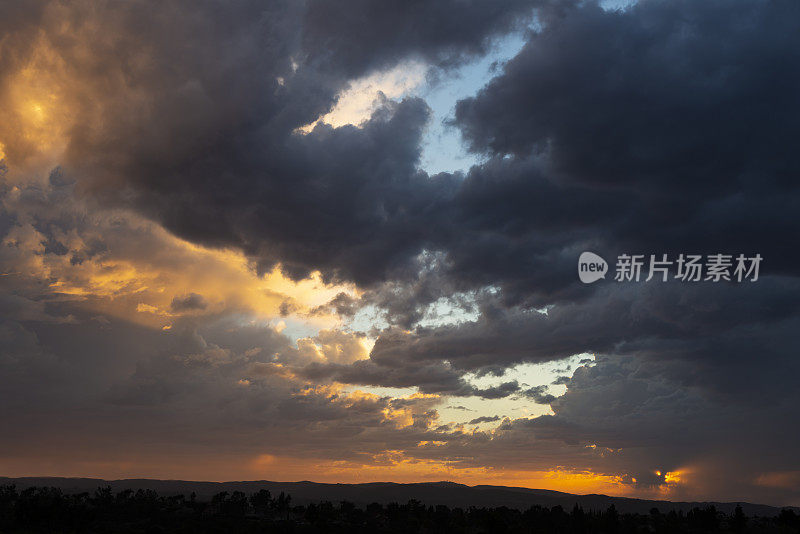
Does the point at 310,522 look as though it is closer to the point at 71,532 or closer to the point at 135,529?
the point at 135,529

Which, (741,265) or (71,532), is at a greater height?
(741,265)

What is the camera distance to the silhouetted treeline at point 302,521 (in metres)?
108

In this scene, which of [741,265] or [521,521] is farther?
[521,521]

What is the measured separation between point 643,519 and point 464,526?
41.7 meters

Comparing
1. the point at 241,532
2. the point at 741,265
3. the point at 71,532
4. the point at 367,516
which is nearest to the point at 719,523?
the point at 367,516

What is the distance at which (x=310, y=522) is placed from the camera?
124562mm

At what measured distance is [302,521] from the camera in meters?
131

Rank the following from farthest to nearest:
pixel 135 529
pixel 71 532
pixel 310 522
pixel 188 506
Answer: pixel 188 506, pixel 310 522, pixel 135 529, pixel 71 532

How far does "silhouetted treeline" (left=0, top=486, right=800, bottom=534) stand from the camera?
108m

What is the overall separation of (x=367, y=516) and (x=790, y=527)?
84.6 meters

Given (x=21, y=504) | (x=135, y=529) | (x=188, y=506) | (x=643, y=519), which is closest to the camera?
(x=135, y=529)

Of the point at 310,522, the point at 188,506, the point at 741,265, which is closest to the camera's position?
the point at 741,265

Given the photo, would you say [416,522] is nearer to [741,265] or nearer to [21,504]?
[21,504]

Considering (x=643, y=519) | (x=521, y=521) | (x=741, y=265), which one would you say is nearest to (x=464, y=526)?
(x=521, y=521)
